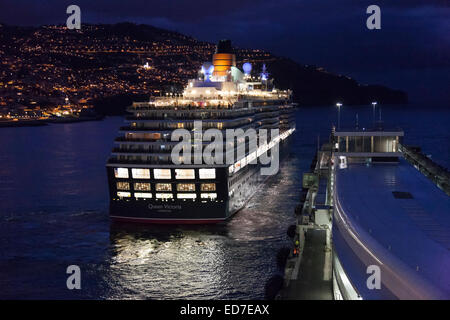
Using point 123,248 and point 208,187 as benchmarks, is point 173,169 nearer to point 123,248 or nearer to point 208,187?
point 208,187

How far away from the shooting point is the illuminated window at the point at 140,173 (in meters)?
34.5

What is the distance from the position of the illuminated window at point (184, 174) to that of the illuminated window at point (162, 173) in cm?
55

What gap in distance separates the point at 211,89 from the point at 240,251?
948 inches

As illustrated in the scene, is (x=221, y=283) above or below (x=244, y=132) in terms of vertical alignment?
below

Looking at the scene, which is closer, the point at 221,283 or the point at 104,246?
the point at 221,283

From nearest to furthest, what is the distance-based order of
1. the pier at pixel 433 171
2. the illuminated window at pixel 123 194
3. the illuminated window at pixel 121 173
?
1. the illuminated window at pixel 123 194
2. the illuminated window at pixel 121 173
3. the pier at pixel 433 171

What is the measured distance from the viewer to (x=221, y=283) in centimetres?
2498

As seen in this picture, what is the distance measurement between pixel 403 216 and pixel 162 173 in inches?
750

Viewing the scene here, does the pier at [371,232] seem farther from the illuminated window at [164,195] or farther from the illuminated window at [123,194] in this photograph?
the illuminated window at [123,194]

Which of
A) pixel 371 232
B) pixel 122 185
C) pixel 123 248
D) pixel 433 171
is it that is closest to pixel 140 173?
pixel 122 185

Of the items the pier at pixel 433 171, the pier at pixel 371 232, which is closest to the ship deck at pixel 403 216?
the pier at pixel 371 232

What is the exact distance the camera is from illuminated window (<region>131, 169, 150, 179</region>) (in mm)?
34469

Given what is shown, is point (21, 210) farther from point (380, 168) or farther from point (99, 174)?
point (380, 168)
